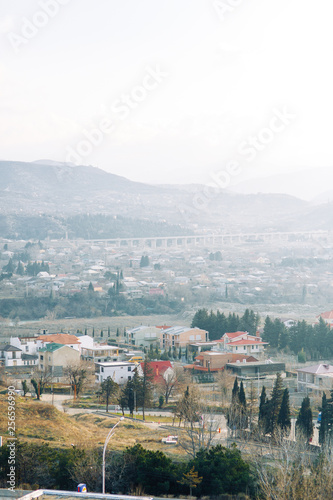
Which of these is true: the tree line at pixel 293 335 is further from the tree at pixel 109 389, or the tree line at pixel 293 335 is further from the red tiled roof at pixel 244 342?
the tree at pixel 109 389

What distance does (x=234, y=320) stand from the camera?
2486cm

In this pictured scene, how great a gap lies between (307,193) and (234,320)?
160 m

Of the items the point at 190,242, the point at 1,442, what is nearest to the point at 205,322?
the point at 1,442

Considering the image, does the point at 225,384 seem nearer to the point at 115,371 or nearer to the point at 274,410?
the point at 115,371

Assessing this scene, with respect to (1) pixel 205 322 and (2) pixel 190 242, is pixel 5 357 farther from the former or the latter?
(2) pixel 190 242

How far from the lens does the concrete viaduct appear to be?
8050 cm

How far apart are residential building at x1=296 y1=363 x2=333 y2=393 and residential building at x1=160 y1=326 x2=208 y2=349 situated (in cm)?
740

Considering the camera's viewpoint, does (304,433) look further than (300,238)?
No

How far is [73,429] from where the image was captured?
11.7 meters

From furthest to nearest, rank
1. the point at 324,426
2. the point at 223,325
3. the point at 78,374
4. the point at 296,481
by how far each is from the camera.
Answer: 1. the point at 223,325
2. the point at 78,374
3. the point at 324,426
4. the point at 296,481

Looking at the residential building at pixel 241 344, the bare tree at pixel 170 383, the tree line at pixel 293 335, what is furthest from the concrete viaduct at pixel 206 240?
the bare tree at pixel 170 383

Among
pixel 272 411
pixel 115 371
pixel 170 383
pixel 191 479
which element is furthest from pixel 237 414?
pixel 115 371

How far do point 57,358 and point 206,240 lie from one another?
237 ft

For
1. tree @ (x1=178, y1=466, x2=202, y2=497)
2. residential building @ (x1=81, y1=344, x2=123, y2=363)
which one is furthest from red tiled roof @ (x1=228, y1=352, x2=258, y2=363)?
tree @ (x1=178, y1=466, x2=202, y2=497)
